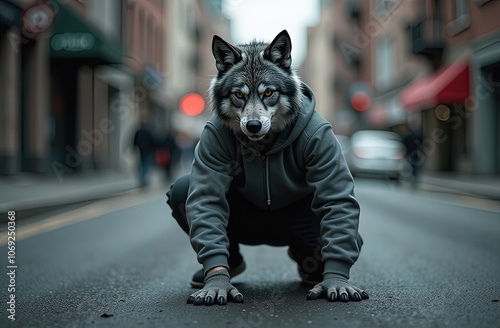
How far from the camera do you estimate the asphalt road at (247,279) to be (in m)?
3.49

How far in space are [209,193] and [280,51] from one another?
2.90ft

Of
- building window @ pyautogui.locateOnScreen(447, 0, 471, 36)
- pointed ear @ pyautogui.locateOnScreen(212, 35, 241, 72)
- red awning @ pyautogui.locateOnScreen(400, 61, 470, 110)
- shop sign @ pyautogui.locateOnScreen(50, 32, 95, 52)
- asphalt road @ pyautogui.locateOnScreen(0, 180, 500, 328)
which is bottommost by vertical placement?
asphalt road @ pyautogui.locateOnScreen(0, 180, 500, 328)

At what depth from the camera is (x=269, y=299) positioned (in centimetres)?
405

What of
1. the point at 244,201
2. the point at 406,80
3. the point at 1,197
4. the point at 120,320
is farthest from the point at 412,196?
the point at 406,80

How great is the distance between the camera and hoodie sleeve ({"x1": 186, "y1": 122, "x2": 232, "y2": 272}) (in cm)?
387

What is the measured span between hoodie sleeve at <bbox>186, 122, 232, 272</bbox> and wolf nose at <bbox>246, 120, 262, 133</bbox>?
0.41 meters

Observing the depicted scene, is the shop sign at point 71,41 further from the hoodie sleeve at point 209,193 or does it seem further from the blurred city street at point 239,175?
the hoodie sleeve at point 209,193


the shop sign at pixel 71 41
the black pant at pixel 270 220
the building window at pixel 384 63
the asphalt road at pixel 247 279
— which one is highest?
the building window at pixel 384 63

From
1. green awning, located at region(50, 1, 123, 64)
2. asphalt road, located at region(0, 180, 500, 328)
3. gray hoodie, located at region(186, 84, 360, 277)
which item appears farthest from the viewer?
green awning, located at region(50, 1, 123, 64)

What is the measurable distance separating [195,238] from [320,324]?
0.91 m

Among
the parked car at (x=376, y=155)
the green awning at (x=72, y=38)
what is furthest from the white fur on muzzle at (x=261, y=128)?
the parked car at (x=376, y=155)

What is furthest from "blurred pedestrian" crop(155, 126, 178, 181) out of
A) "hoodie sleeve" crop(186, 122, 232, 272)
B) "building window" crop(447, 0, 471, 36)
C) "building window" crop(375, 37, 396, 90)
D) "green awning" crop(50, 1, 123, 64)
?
"building window" crop(375, 37, 396, 90)

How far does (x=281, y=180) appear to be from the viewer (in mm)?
4012

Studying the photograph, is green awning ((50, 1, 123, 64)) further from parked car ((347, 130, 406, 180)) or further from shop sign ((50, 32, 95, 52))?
parked car ((347, 130, 406, 180))
